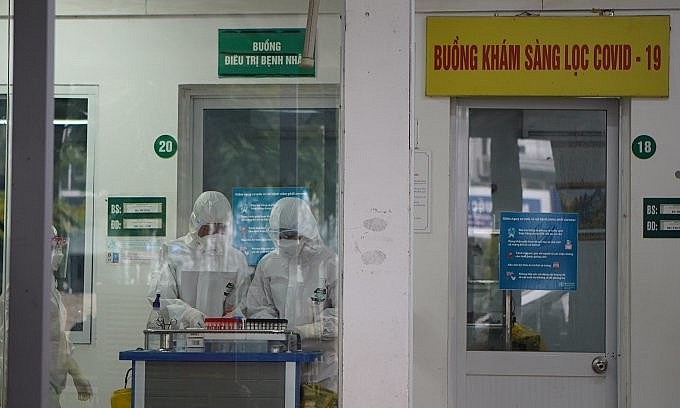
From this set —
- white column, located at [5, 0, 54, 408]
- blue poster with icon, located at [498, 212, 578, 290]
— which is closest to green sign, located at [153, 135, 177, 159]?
white column, located at [5, 0, 54, 408]

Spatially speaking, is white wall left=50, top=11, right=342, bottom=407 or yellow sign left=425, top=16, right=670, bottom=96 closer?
white wall left=50, top=11, right=342, bottom=407

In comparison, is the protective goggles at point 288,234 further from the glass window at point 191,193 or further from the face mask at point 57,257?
the face mask at point 57,257

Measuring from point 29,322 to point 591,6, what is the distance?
361 cm

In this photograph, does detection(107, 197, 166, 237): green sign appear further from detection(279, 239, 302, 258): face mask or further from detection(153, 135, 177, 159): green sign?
detection(279, 239, 302, 258): face mask

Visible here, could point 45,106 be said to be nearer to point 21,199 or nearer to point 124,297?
point 21,199

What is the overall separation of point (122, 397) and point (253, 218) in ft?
2.43

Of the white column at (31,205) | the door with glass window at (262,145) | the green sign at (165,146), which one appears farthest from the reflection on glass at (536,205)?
the white column at (31,205)

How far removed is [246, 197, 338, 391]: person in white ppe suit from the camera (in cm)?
341

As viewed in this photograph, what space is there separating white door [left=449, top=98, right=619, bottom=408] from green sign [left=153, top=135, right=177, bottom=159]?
199cm

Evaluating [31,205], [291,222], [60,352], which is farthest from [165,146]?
[31,205]

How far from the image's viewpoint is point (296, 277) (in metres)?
3.48

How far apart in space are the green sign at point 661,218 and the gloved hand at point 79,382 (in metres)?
2.85

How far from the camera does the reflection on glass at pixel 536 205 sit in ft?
16.8

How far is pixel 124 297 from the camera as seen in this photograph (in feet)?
11.0
